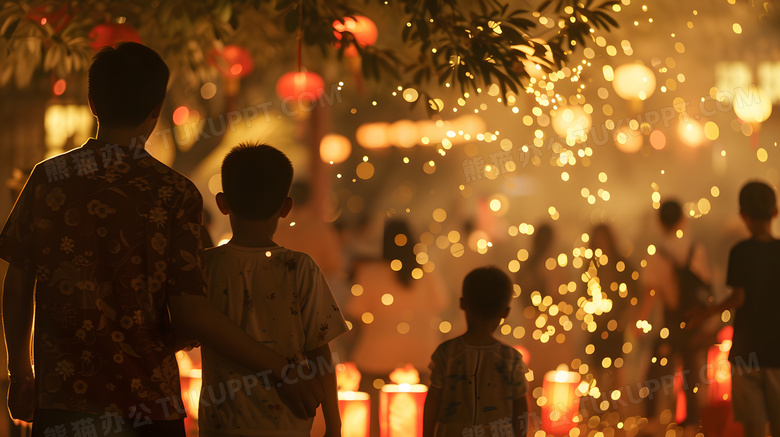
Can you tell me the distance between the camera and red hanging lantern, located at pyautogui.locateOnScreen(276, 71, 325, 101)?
129 inches

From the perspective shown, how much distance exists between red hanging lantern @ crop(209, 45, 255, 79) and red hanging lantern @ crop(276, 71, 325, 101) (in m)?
0.22

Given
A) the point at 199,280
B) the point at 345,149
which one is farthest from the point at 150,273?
→ the point at 345,149

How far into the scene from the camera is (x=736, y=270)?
117 inches

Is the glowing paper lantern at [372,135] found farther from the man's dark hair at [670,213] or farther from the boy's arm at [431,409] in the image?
the boy's arm at [431,409]

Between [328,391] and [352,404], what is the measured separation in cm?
169

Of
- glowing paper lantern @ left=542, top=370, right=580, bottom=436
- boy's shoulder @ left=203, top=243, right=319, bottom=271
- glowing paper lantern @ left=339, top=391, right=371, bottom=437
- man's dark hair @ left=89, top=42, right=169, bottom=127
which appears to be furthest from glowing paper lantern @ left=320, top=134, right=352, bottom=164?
man's dark hair @ left=89, top=42, right=169, bottom=127

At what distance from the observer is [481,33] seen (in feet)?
9.35

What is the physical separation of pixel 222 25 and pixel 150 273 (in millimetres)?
A: 2189

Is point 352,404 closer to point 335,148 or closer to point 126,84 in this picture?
point 335,148

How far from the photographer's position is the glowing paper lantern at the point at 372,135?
3.34 meters

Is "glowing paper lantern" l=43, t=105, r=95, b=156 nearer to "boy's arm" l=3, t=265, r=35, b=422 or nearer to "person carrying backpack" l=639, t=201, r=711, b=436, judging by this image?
"boy's arm" l=3, t=265, r=35, b=422

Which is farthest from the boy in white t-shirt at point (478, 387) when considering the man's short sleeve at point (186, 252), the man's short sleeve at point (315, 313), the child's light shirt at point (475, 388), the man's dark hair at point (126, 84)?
the man's dark hair at point (126, 84)

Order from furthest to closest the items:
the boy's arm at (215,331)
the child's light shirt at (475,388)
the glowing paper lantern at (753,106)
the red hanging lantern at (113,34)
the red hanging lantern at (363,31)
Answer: the glowing paper lantern at (753,106) < the red hanging lantern at (363,31) < the red hanging lantern at (113,34) < the child's light shirt at (475,388) < the boy's arm at (215,331)

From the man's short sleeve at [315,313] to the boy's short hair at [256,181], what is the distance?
14 centimetres
